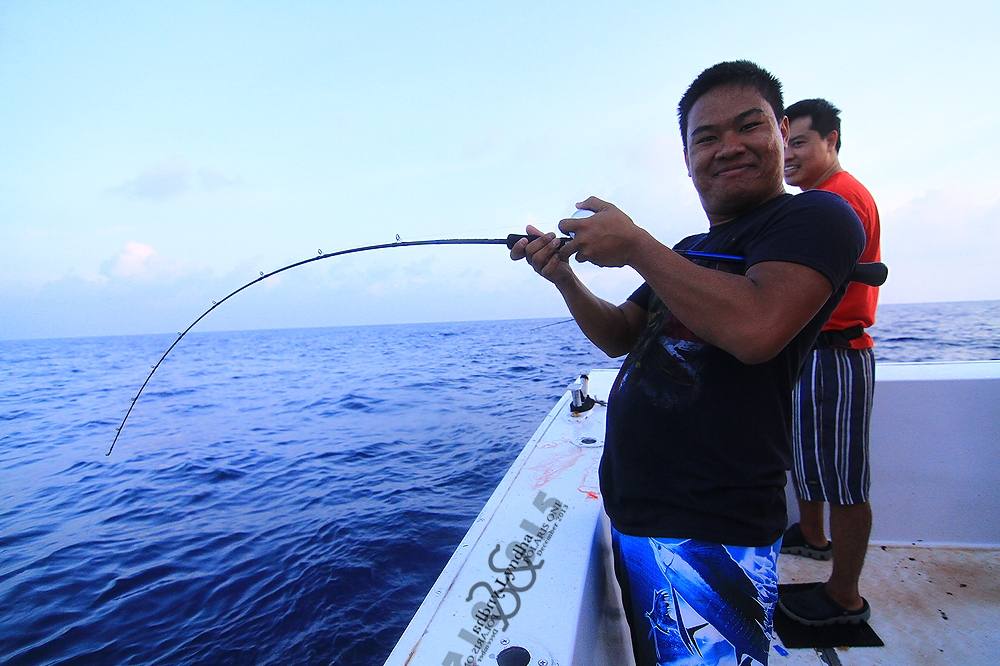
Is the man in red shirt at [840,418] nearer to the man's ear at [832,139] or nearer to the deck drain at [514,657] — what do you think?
the man's ear at [832,139]

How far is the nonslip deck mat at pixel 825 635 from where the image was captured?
74.3 inches

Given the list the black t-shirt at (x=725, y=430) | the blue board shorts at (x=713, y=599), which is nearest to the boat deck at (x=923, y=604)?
the blue board shorts at (x=713, y=599)

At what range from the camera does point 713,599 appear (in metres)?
1.05

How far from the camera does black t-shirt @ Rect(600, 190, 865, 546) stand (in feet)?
3.36

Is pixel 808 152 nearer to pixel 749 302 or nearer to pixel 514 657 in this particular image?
pixel 749 302

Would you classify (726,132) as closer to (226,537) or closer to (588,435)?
(588,435)

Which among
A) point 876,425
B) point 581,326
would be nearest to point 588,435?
point 581,326

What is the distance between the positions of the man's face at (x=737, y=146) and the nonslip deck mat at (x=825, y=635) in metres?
1.82

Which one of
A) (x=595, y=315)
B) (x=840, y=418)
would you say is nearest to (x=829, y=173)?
(x=840, y=418)

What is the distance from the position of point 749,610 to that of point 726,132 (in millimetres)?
1121

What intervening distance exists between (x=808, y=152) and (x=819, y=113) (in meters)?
0.17

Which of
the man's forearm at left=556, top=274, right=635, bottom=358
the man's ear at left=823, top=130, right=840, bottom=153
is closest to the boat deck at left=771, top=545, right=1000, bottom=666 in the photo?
the man's forearm at left=556, top=274, right=635, bottom=358

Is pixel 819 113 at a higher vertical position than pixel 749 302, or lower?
higher

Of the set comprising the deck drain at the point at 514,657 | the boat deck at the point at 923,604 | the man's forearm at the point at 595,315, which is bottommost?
the boat deck at the point at 923,604
